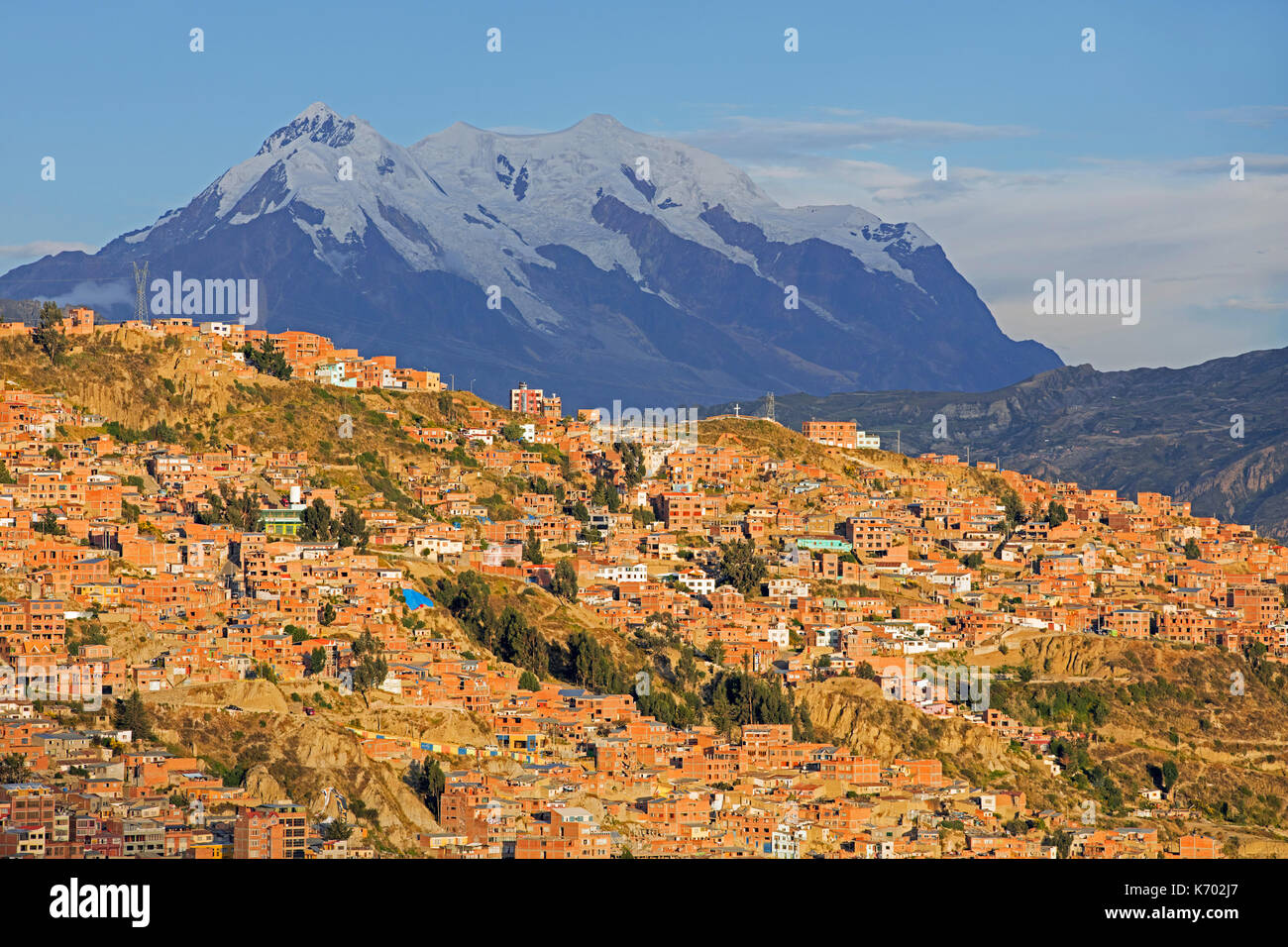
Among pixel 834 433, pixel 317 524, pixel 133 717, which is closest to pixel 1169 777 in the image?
pixel 317 524

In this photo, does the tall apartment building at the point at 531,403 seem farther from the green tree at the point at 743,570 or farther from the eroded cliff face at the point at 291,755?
the eroded cliff face at the point at 291,755

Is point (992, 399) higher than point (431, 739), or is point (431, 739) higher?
point (992, 399)

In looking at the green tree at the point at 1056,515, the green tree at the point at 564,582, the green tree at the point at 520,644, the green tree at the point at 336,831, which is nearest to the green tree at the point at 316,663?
the green tree at the point at 520,644

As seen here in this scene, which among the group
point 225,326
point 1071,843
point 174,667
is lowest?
point 1071,843

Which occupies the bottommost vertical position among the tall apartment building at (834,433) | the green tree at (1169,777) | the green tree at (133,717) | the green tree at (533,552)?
the green tree at (1169,777)
